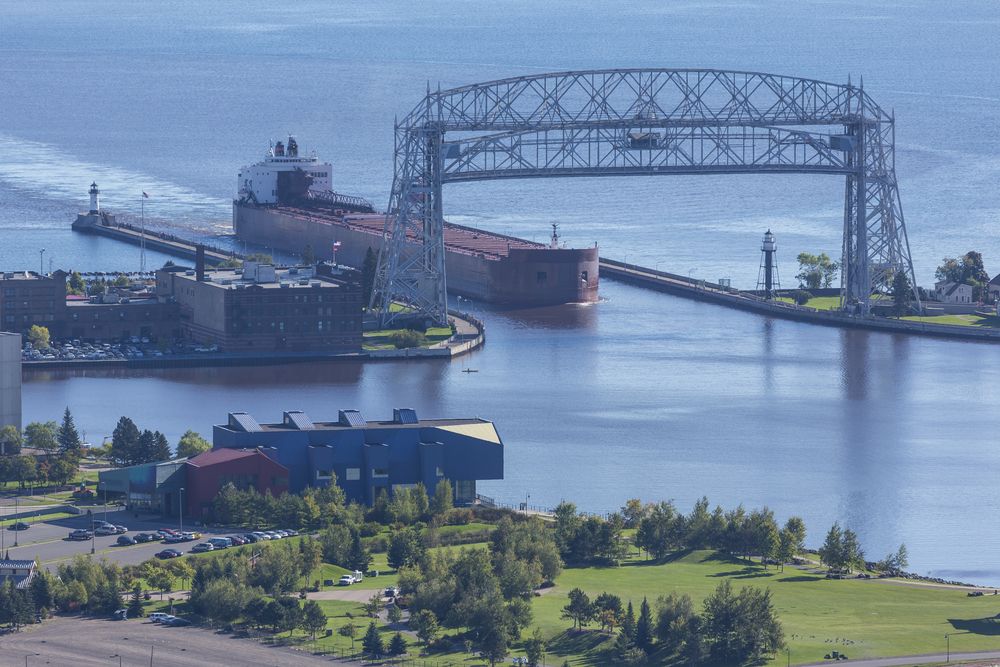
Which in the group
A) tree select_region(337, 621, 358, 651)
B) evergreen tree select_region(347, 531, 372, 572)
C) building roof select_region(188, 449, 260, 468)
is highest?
building roof select_region(188, 449, 260, 468)

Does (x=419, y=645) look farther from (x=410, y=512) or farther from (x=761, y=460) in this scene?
(x=761, y=460)

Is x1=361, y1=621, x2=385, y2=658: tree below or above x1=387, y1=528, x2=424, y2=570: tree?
below

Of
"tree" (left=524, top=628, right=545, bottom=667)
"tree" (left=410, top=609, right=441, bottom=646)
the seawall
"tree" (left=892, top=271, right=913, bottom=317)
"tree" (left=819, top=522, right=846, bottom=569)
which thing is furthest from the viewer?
"tree" (left=892, top=271, right=913, bottom=317)

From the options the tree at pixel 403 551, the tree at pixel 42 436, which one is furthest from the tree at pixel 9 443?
the tree at pixel 403 551

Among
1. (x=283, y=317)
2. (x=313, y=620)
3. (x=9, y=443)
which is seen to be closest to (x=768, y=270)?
(x=283, y=317)

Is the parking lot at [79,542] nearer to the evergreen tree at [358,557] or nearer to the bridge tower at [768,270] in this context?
the evergreen tree at [358,557]

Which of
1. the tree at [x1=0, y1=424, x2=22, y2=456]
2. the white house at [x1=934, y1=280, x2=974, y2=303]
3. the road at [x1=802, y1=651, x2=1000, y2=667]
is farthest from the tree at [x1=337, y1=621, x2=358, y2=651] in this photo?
the white house at [x1=934, y1=280, x2=974, y2=303]

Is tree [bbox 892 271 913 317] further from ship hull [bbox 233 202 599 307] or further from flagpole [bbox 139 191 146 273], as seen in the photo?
flagpole [bbox 139 191 146 273]
